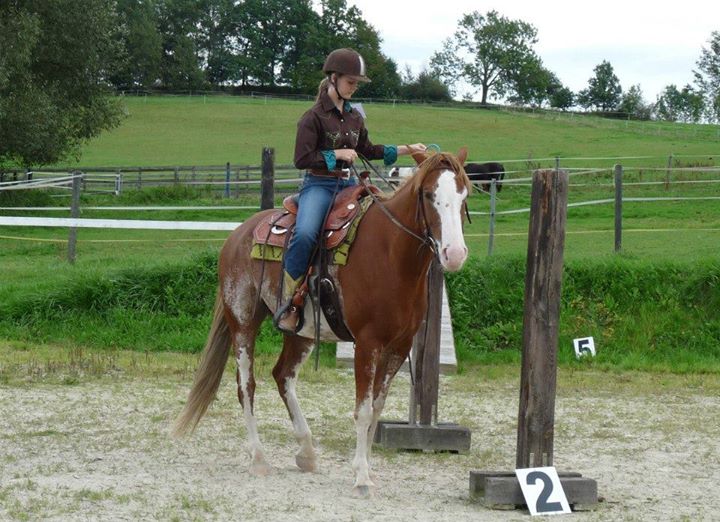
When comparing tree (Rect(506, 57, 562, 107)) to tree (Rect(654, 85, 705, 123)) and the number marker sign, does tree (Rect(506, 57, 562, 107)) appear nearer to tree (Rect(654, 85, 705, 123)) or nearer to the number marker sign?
tree (Rect(654, 85, 705, 123))

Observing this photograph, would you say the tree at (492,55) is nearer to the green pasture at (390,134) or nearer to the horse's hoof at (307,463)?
the green pasture at (390,134)

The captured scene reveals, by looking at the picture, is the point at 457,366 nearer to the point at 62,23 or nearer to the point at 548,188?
the point at 548,188

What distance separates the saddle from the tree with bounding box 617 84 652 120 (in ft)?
282

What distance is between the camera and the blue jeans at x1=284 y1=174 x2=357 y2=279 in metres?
6.77

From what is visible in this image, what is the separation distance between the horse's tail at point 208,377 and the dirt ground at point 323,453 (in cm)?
25

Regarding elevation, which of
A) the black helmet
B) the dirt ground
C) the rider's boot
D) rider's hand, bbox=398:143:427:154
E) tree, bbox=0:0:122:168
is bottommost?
the dirt ground

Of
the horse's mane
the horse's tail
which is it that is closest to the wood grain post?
the horse's mane

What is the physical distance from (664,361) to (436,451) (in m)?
4.99

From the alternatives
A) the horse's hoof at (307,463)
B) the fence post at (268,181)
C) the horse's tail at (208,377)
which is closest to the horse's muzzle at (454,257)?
the horse's hoof at (307,463)

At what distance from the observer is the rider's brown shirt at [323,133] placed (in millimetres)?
6863

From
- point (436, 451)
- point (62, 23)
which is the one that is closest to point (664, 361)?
point (436, 451)

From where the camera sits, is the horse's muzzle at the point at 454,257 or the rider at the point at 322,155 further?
the rider at the point at 322,155

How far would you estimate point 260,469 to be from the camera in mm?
6957

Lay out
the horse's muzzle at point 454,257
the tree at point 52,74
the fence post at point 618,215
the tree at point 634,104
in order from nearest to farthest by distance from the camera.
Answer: the horse's muzzle at point 454,257 < the fence post at point 618,215 < the tree at point 52,74 < the tree at point 634,104
